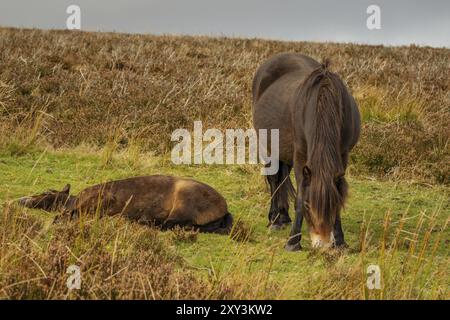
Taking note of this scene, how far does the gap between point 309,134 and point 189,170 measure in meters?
4.83

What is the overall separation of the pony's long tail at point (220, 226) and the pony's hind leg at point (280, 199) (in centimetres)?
85

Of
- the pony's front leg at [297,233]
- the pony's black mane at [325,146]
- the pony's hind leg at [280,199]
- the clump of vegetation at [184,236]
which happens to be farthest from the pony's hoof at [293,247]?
the pony's hind leg at [280,199]

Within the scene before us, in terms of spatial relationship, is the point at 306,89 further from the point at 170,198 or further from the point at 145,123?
the point at 145,123

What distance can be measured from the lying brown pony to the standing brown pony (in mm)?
997

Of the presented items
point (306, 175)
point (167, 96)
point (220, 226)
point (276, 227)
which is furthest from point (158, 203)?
point (167, 96)

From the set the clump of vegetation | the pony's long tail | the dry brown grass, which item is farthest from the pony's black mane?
the dry brown grass

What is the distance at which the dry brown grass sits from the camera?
11.7m

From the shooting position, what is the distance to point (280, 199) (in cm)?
818

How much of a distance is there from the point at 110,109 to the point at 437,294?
1020 cm

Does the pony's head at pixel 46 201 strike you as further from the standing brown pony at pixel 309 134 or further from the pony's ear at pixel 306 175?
the pony's ear at pixel 306 175

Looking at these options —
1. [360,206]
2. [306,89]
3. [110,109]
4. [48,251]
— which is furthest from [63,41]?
[48,251]

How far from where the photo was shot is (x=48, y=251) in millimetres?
4547

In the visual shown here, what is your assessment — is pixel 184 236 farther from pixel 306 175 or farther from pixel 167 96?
pixel 167 96

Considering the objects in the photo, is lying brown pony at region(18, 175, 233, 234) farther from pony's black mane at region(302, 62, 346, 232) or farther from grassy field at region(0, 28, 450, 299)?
pony's black mane at region(302, 62, 346, 232)
